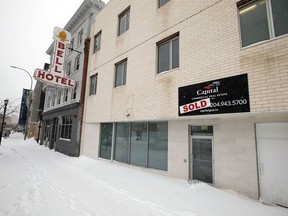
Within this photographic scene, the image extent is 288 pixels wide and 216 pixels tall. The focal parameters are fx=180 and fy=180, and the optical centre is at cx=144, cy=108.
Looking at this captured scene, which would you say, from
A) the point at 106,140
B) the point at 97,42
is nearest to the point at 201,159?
the point at 106,140

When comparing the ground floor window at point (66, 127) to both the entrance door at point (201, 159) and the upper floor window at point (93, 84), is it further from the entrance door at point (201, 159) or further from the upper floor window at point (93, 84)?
the entrance door at point (201, 159)

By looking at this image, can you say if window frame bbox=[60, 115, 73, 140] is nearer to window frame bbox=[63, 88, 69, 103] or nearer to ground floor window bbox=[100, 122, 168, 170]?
window frame bbox=[63, 88, 69, 103]

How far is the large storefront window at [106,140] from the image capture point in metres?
12.7

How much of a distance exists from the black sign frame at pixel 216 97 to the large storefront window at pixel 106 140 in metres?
6.81

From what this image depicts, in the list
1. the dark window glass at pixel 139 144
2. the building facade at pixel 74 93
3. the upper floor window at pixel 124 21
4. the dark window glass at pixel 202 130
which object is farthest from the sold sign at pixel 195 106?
the building facade at pixel 74 93

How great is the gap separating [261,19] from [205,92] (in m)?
2.90

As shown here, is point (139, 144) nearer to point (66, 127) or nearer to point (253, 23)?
point (253, 23)

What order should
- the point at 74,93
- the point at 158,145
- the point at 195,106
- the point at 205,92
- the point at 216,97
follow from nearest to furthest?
the point at 216,97 → the point at 205,92 → the point at 195,106 → the point at 158,145 → the point at 74,93

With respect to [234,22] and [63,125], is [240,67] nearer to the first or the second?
[234,22]

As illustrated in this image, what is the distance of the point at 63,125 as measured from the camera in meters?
19.2

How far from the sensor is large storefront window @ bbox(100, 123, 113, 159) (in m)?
12.7

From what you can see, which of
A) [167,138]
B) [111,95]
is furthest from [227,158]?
[111,95]

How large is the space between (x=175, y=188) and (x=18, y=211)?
4.95 meters

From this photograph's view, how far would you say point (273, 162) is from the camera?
18.6 ft
